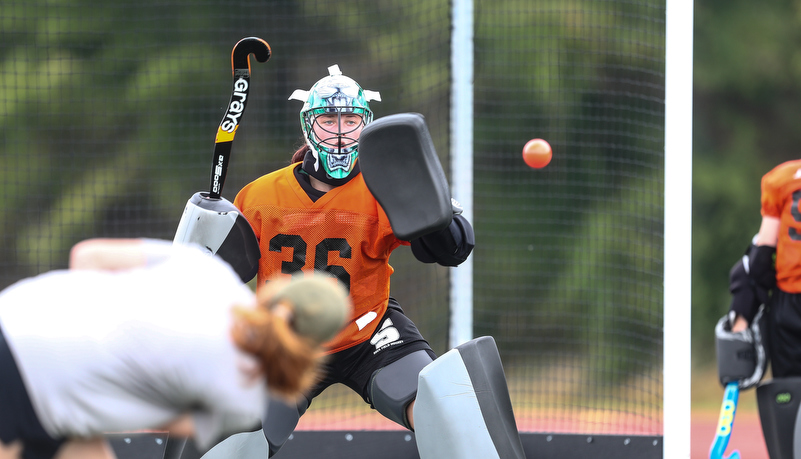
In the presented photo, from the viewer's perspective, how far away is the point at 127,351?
1.71 meters

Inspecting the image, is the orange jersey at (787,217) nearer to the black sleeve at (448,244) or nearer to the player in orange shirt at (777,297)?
the player in orange shirt at (777,297)

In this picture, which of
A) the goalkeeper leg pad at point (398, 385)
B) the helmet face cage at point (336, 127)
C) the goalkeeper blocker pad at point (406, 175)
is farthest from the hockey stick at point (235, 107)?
the goalkeeper leg pad at point (398, 385)

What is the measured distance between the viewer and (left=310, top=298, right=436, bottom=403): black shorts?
295 cm

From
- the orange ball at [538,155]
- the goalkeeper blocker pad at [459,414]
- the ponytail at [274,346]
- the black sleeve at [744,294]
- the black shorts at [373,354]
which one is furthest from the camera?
the orange ball at [538,155]

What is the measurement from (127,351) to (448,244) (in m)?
1.30

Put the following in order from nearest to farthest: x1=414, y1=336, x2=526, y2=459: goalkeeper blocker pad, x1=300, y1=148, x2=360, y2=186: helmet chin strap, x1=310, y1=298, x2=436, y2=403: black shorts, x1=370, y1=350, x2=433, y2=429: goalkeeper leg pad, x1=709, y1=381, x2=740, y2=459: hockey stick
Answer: x1=414, y1=336, x2=526, y2=459: goalkeeper blocker pad → x1=370, y1=350, x2=433, y2=429: goalkeeper leg pad → x1=310, y1=298, x2=436, y2=403: black shorts → x1=300, y1=148, x2=360, y2=186: helmet chin strap → x1=709, y1=381, x2=740, y2=459: hockey stick

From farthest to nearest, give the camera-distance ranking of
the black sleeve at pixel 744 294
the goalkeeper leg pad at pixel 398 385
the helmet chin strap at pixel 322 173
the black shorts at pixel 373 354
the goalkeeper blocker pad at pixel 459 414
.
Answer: the black sleeve at pixel 744 294 → the helmet chin strap at pixel 322 173 → the black shorts at pixel 373 354 → the goalkeeper leg pad at pixel 398 385 → the goalkeeper blocker pad at pixel 459 414

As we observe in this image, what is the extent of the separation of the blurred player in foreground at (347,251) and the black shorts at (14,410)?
1.12m

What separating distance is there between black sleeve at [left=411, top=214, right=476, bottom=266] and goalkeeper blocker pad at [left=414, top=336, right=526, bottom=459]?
0.31 m

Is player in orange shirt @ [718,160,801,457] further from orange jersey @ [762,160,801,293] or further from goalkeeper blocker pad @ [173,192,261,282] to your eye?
goalkeeper blocker pad @ [173,192,261,282]

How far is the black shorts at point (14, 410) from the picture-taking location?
1.74 metres

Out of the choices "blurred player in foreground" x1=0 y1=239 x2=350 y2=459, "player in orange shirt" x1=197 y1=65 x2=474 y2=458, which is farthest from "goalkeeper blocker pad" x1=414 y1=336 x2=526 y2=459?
"blurred player in foreground" x1=0 y1=239 x2=350 y2=459

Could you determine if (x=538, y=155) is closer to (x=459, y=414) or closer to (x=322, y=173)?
(x=322, y=173)

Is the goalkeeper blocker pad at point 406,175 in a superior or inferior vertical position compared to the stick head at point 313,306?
superior
